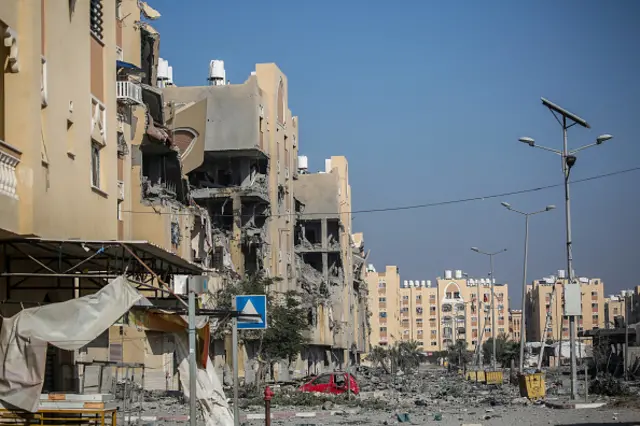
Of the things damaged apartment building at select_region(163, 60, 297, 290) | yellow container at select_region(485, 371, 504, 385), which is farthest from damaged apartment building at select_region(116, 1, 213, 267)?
yellow container at select_region(485, 371, 504, 385)

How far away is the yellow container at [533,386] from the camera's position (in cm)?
4344

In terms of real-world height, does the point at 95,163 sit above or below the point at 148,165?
below

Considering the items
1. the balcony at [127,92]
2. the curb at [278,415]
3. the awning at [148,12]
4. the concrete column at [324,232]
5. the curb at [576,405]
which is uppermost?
the awning at [148,12]

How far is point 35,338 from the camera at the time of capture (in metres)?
16.0

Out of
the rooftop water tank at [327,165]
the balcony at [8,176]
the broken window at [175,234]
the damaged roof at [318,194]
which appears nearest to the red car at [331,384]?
the broken window at [175,234]

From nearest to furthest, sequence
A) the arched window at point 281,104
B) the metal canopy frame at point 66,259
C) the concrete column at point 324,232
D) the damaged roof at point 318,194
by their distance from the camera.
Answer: the metal canopy frame at point 66,259 → the arched window at point 281,104 → the concrete column at point 324,232 → the damaged roof at point 318,194

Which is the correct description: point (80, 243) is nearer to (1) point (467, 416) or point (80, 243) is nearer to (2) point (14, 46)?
(2) point (14, 46)

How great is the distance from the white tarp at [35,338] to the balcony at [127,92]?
30.0 m

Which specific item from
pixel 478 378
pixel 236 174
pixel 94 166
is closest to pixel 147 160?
pixel 236 174

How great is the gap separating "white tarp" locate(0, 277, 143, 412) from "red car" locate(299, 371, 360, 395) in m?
32.9

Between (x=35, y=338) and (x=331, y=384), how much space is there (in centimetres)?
3395

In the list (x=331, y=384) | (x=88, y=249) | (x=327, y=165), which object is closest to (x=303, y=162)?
(x=327, y=165)

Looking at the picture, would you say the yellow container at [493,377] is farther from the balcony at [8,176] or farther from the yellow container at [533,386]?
the balcony at [8,176]

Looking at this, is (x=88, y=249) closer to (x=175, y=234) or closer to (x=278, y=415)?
(x=278, y=415)
